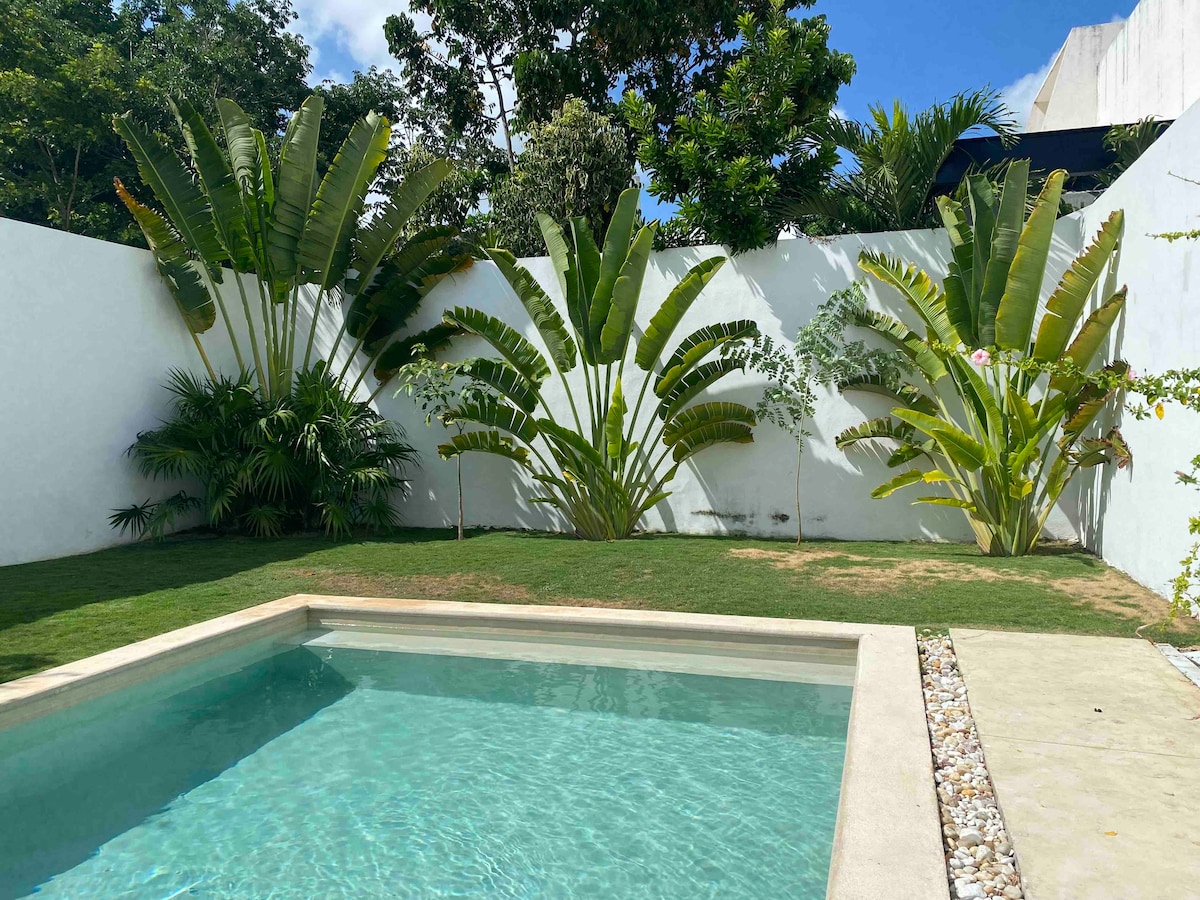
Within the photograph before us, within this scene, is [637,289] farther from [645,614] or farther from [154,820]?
[154,820]

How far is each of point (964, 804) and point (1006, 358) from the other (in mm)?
5221

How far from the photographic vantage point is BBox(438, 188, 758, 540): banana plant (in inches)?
338

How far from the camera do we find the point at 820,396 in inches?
355

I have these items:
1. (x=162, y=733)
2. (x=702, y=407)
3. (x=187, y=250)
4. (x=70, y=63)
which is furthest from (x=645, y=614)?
(x=70, y=63)

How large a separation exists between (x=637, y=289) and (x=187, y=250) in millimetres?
5395

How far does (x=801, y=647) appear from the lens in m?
4.98

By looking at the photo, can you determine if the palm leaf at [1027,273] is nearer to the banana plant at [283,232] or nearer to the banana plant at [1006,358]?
the banana plant at [1006,358]

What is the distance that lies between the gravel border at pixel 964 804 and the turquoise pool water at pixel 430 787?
0.44 m

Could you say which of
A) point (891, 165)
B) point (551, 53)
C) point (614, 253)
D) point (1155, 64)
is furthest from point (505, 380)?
point (1155, 64)

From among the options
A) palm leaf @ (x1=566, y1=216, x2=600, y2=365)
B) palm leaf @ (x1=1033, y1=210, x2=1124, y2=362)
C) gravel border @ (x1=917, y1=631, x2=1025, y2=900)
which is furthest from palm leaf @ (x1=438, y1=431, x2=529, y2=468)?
gravel border @ (x1=917, y1=631, x2=1025, y2=900)

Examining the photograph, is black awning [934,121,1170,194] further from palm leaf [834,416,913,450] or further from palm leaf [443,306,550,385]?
palm leaf [443,306,550,385]

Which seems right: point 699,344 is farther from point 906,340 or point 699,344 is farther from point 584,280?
point 906,340

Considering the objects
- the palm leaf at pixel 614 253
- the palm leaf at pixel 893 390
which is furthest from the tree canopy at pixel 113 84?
the palm leaf at pixel 893 390

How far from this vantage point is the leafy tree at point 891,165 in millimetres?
8859
